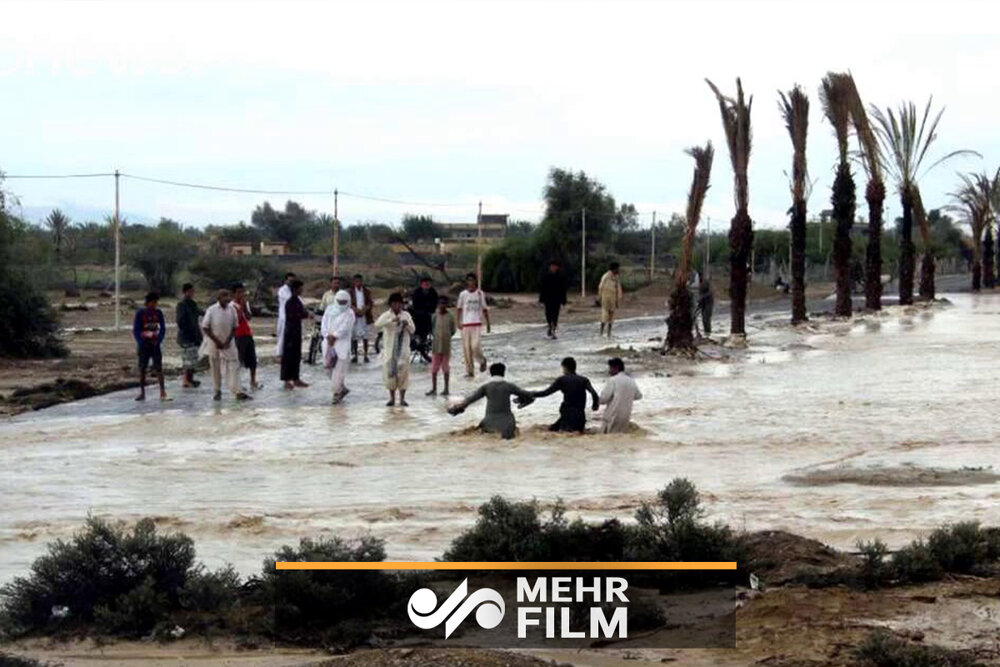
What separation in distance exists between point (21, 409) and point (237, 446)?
15.5ft

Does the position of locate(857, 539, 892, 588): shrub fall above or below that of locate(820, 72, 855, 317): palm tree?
below

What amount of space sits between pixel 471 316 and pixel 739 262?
11457 millimetres

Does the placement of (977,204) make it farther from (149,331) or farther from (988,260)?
(149,331)

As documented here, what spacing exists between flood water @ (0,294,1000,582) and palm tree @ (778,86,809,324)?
12259mm

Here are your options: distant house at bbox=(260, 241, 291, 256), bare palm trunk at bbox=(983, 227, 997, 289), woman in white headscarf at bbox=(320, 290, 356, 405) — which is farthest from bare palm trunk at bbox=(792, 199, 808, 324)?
distant house at bbox=(260, 241, 291, 256)

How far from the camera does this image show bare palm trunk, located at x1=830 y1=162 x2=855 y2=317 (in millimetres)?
41250

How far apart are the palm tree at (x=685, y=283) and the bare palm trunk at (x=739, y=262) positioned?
4251 mm

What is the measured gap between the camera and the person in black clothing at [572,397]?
16969 mm

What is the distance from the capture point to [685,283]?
93.8 feet

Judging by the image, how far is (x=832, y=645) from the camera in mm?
7746

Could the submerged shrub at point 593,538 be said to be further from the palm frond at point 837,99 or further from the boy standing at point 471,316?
the palm frond at point 837,99

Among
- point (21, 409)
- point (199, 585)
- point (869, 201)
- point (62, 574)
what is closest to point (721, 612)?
point (199, 585)

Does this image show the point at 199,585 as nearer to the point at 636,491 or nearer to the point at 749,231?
the point at 636,491

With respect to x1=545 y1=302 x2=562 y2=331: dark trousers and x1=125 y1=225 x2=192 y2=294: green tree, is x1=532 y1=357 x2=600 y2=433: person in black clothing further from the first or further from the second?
x1=125 y1=225 x2=192 y2=294: green tree
